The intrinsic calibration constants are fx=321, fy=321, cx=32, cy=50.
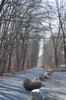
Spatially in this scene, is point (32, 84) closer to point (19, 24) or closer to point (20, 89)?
point (20, 89)

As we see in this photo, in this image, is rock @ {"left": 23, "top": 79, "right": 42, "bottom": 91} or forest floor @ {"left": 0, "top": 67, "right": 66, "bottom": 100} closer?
forest floor @ {"left": 0, "top": 67, "right": 66, "bottom": 100}

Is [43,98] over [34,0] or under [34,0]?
under

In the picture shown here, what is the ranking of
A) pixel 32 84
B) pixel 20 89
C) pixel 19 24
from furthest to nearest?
pixel 19 24
pixel 20 89
pixel 32 84

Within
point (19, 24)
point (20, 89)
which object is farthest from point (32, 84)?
point (19, 24)

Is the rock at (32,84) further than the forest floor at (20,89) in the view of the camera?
Yes

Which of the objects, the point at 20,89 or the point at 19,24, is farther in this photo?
the point at 19,24

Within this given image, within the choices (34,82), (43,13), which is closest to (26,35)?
(43,13)

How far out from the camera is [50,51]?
111 m

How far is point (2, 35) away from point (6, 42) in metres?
1.34

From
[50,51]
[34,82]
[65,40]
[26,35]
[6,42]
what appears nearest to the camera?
[34,82]

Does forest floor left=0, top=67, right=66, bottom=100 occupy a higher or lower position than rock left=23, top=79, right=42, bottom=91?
lower

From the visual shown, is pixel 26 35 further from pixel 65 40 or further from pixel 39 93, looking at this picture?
pixel 39 93

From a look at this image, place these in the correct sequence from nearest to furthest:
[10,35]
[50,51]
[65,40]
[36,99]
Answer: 1. [36,99]
2. [10,35]
3. [65,40]
4. [50,51]

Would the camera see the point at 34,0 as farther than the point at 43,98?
Yes
